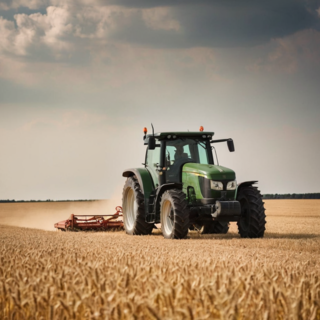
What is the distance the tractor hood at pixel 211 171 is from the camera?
439 inches

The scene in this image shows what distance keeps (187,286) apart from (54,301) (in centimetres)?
101

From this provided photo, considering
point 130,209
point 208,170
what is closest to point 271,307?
point 208,170

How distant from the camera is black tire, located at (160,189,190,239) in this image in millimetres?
10633

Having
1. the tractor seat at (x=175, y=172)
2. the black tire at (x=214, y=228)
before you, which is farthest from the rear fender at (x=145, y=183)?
the black tire at (x=214, y=228)

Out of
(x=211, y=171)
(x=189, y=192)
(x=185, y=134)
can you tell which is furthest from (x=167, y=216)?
(x=185, y=134)

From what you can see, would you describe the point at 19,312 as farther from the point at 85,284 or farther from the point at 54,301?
the point at 85,284

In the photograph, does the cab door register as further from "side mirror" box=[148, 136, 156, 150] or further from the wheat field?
the wheat field

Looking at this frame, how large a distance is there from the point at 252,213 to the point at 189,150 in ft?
7.10

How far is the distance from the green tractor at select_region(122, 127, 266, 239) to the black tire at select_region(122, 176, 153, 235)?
0.02 m

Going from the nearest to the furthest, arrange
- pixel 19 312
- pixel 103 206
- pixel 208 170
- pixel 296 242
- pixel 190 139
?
pixel 19 312 → pixel 296 242 → pixel 208 170 → pixel 190 139 → pixel 103 206

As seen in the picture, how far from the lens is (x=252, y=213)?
11.1 m

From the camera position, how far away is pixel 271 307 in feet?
11.1

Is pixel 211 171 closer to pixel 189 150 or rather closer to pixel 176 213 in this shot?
pixel 189 150

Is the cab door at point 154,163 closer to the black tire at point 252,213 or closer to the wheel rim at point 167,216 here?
the wheel rim at point 167,216
